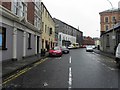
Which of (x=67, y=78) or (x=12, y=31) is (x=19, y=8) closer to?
(x=12, y=31)

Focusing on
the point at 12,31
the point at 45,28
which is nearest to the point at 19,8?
the point at 12,31

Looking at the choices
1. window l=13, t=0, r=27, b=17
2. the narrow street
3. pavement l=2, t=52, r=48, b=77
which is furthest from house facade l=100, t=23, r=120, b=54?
the narrow street

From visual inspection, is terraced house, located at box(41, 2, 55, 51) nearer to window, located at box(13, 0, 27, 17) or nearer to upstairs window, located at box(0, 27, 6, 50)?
window, located at box(13, 0, 27, 17)

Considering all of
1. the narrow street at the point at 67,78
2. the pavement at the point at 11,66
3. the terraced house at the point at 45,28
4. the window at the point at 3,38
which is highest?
the terraced house at the point at 45,28

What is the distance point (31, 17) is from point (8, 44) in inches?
429

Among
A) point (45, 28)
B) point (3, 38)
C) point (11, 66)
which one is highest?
point (45, 28)

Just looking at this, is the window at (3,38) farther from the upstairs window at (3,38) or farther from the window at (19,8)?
the window at (19,8)

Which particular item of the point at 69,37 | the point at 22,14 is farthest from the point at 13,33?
Answer: the point at 69,37

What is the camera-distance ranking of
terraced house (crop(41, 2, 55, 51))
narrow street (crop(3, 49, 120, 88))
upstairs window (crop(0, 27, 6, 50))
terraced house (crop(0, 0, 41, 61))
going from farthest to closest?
terraced house (crop(41, 2, 55, 51)) → terraced house (crop(0, 0, 41, 61)) → upstairs window (crop(0, 27, 6, 50)) → narrow street (crop(3, 49, 120, 88))

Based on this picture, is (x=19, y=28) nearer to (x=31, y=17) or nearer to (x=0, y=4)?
(x=0, y=4)

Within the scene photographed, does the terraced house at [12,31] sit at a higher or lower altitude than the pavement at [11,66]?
higher

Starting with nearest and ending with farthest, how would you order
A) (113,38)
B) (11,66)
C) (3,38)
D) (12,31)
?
(11,66) → (3,38) → (12,31) → (113,38)

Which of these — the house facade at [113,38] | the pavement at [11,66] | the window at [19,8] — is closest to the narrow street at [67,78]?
the pavement at [11,66]

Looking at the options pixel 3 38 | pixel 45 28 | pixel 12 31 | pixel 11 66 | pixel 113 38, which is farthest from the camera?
pixel 45 28
